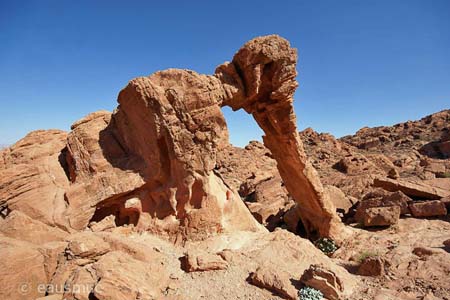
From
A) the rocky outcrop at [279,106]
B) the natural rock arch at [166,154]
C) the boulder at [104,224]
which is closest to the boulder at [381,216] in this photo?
the rocky outcrop at [279,106]

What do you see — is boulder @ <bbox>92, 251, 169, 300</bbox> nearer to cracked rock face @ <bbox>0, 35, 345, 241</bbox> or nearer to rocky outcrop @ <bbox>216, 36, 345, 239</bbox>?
cracked rock face @ <bbox>0, 35, 345, 241</bbox>

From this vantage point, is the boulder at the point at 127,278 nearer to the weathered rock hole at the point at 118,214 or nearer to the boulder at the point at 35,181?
the weathered rock hole at the point at 118,214

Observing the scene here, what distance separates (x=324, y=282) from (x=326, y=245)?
5933 mm

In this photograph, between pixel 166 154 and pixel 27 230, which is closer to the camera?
pixel 27 230

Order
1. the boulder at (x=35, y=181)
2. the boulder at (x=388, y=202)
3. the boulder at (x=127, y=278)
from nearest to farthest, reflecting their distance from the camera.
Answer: the boulder at (x=127, y=278) → the boulder at (x=35, y=181) → the boulder at (x=388, y=202)

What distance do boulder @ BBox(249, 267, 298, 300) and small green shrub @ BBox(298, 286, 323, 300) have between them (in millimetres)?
148

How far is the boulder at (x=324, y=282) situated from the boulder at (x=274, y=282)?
50 centimetres

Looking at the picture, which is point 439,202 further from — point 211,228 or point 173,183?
point 173,183

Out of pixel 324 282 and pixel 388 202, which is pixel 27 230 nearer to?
pixel 324 282

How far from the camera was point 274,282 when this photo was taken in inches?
275

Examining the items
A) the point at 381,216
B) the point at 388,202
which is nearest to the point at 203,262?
the point at 381,216

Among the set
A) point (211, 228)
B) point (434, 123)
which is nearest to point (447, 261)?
point (211, 228)

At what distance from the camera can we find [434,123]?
157ft

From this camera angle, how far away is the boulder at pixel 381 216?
13.9m
